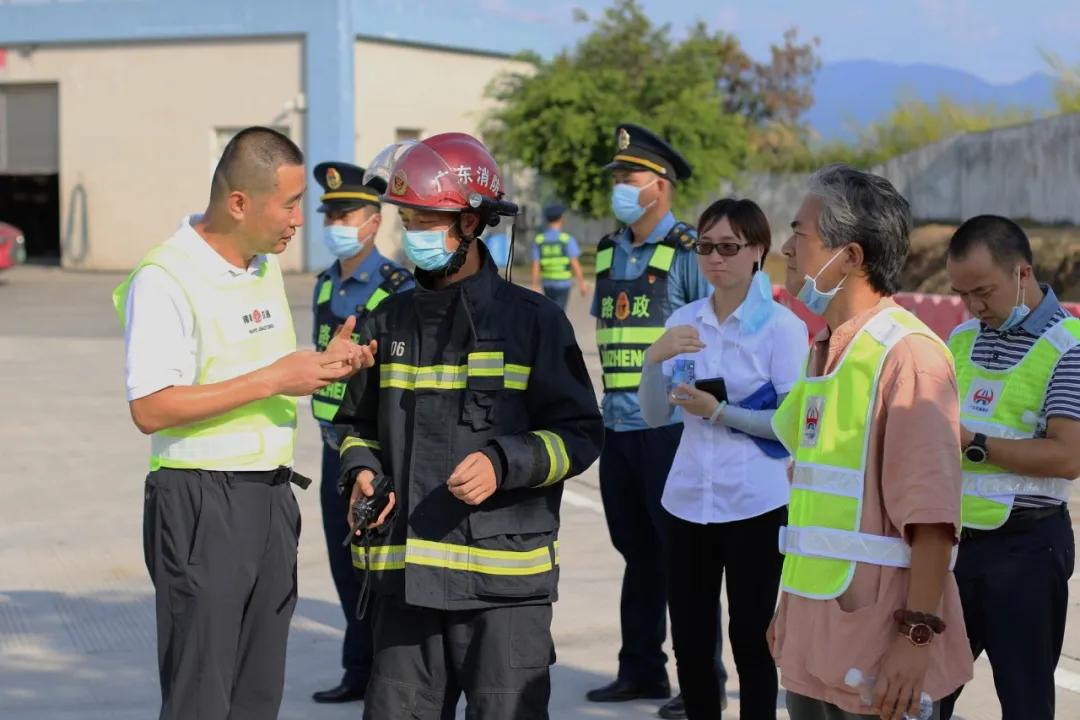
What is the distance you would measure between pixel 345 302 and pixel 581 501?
4.03 metres

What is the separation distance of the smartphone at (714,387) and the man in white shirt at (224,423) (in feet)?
4.92

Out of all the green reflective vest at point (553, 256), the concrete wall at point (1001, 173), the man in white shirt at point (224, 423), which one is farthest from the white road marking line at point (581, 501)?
the concrete wall at point (1001, 173)

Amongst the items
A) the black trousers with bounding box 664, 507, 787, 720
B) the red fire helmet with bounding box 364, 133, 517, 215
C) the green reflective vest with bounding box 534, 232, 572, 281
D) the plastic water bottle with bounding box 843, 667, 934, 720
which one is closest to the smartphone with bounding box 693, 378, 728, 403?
the black trousers with bounding box 664, 507, 787, 720

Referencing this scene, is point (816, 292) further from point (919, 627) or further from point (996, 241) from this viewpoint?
point (996, 241)

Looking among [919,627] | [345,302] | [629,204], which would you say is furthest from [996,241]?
[345,302]

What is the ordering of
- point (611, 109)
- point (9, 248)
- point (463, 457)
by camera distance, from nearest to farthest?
1. point (463, 457)
2. point (9, 248)
3. point (611, 109)

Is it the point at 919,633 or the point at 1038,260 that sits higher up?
the point at 1038,260

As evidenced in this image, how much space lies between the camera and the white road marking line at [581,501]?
31.8 ft

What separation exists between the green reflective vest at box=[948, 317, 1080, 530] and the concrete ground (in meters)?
1.67

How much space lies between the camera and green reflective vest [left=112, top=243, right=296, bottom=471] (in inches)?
162

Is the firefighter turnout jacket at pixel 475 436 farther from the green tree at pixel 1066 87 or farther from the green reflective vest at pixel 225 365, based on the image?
the green tree at pixel 1066 87

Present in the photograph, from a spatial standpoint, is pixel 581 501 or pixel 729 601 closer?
pixel 729 601

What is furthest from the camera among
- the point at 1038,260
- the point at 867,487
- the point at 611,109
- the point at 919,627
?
the point at 611,109

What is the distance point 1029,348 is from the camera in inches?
175
